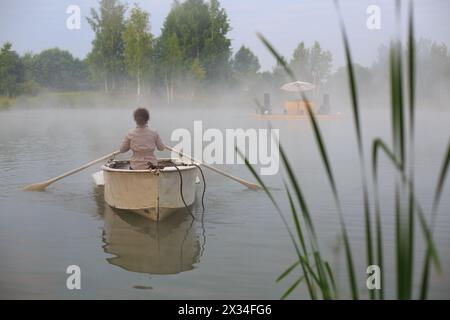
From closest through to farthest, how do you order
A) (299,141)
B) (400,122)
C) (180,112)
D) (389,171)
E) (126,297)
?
(400,122) → (126,297) → (389,171) → (299,141) → (180,112)

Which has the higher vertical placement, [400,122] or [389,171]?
[400,122]

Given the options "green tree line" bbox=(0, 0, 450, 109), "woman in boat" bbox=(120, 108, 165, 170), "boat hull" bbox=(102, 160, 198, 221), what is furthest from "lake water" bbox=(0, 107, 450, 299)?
"green tree line" bbox=(0, 0, 450, 109)

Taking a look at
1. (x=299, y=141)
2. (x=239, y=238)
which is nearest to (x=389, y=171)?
(x=239, y=238)

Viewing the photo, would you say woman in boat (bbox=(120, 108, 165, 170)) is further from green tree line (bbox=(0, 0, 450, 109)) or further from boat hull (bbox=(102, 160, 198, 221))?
green tree line (bbox=(0, 0, 450, 109))

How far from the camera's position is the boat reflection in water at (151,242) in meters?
4.84

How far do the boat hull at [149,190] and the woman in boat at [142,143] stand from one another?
186 mm

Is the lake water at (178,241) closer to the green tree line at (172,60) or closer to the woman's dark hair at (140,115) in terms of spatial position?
the woman's dark hair at (140,115)

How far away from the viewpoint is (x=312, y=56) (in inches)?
1877

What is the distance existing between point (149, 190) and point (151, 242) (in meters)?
0.75

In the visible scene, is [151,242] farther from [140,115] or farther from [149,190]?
[140,115]

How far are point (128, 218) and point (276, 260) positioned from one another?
92.1 inches

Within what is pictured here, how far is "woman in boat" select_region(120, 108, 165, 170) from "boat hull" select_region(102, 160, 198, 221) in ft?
0.61

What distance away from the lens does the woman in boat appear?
626 cm
